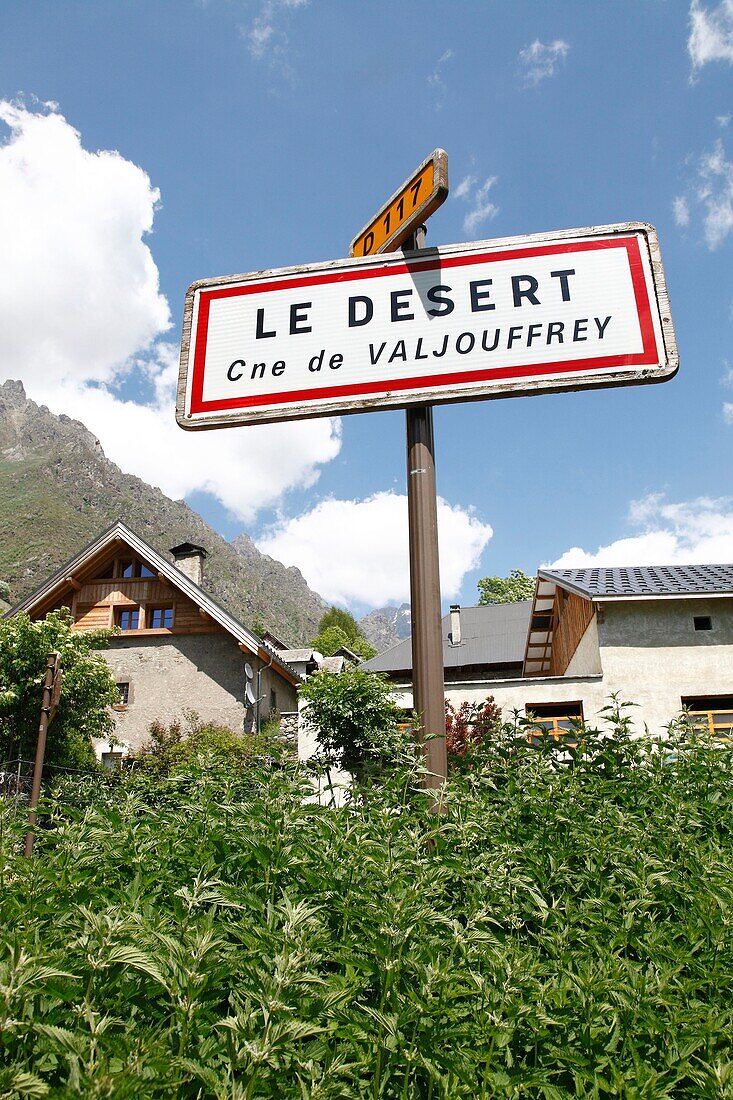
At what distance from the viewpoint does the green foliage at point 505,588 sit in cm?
6053

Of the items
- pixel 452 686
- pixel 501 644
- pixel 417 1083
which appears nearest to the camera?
pixel 417 1083

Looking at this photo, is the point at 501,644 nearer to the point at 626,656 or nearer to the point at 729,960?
the point at 626,656

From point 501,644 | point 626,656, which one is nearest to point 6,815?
point 626,656

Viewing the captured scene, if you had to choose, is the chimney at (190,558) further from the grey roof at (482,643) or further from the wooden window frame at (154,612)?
the grey roof at (482,643)

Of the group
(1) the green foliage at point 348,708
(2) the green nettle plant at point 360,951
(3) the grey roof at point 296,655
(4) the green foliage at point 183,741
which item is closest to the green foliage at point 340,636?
(3) the grey roof at point 296,655

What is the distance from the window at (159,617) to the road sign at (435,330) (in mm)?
22618

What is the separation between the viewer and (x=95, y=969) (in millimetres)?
1340

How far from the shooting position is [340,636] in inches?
2606

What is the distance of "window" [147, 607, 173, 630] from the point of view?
82.5ft

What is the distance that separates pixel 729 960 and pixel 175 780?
72.0 inches

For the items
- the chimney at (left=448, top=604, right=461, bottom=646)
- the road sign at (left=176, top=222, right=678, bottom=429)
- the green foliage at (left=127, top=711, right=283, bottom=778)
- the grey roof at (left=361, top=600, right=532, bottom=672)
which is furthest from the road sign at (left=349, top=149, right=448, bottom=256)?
the chimney at (left=448, top=604, right=461, bottom=646)

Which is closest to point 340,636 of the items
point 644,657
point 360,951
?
point 644,657

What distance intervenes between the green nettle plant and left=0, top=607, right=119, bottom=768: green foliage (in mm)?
17977

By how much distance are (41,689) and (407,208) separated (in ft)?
61.3
